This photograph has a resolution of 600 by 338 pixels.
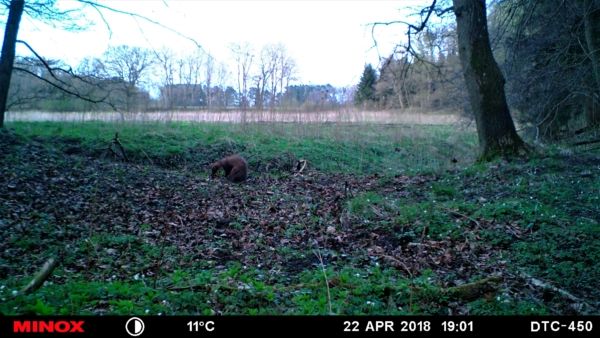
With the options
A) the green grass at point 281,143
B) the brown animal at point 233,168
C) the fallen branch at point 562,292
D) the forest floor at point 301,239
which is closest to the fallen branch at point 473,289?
the forest floor at point 301,239

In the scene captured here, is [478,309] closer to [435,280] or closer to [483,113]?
[435,280]

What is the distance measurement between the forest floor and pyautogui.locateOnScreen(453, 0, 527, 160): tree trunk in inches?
29.3

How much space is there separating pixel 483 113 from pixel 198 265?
8203mm

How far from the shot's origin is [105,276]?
19.1ft

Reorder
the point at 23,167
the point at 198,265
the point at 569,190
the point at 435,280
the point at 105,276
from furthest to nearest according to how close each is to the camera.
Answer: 1. the point at 23,167
2. the point at 569,190
3. the point at 198,265
4. the point at 105,276
5. the point at 435,280

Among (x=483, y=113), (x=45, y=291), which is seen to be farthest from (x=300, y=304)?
(x=483, y=113)

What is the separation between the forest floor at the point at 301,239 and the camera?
4.78 m

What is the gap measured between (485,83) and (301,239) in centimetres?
660

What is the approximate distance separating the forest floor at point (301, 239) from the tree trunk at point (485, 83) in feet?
2.44
